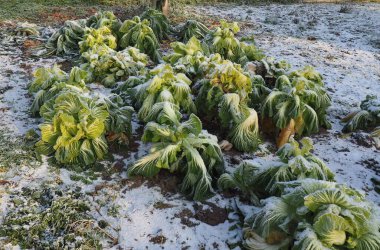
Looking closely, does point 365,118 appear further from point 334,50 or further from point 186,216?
point 334,50

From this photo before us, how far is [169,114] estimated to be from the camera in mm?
3816

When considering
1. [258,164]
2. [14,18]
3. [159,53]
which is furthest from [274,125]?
[14,18]

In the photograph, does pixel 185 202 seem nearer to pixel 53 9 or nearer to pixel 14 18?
pixel 14 18

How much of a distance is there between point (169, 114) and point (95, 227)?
1.27 m

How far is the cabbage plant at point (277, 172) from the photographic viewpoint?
10.6 ft

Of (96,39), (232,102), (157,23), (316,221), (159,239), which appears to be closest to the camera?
(316,221)

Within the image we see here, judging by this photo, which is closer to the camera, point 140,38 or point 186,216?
point 186,216

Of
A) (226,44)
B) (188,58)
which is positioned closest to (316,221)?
(188,58)

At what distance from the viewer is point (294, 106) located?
14.0ft

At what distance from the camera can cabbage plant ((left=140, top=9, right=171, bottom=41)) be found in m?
7.38

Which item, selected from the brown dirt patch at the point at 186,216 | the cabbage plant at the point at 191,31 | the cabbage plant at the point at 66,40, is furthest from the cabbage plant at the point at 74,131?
the cabbage plant at the point at 191,31

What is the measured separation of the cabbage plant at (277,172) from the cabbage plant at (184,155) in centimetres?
21

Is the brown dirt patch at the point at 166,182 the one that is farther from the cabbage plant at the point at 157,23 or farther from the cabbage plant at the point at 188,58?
the cabbage plant at the point at 157,23

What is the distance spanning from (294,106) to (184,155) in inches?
55.3
